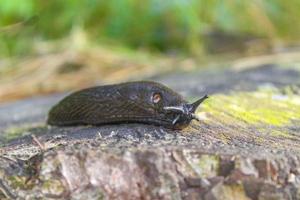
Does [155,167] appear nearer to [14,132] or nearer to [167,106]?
[167,106]

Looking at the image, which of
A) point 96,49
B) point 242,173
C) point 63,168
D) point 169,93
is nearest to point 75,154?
point 63,168

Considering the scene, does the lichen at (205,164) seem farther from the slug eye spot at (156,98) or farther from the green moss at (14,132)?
the green moss at (14,132)

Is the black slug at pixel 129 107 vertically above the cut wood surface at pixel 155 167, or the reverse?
the black slug at pixel 129 107

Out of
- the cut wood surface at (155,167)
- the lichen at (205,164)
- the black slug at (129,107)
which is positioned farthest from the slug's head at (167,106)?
the lichen at (205,164)

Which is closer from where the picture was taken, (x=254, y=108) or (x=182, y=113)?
(x=182, y=113)

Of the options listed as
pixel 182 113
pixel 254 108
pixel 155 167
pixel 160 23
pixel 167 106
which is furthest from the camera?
pixel 160 23

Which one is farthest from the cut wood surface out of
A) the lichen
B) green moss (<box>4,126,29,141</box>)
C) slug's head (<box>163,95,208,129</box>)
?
green moss (<box>4,126,29,141</box>)

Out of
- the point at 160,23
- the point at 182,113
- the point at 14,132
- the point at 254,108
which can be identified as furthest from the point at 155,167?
the point at 160,23

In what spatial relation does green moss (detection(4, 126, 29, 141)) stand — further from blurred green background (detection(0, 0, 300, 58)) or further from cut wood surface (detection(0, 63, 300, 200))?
blurred green background (detection(0, 0, 300, 58))

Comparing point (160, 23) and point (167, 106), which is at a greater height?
point (160, 23)
